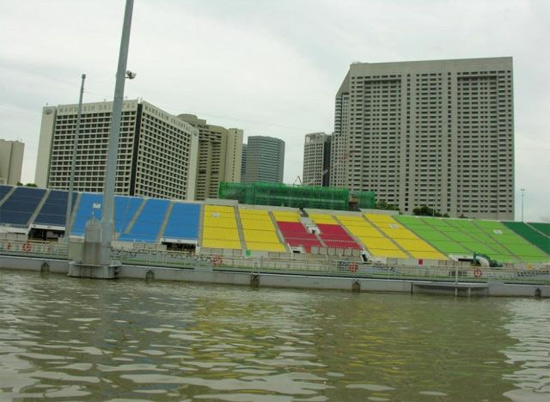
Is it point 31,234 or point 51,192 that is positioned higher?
point 51,192

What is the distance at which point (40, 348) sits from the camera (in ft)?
28.2

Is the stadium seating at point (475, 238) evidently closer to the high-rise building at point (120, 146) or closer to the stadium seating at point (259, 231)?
the stadium seating at point (259, 231)

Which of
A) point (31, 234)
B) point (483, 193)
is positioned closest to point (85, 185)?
point (31, 234)

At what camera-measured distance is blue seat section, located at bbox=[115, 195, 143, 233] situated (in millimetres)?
58500

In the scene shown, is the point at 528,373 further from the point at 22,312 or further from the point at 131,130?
the point at 131,130

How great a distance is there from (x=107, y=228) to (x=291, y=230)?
3873 cm

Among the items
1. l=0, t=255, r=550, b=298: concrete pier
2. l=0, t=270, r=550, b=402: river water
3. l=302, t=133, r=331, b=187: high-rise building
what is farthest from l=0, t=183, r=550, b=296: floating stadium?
l=302, t=133, r=331, b=187: high-rise building

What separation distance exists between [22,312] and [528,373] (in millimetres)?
12762

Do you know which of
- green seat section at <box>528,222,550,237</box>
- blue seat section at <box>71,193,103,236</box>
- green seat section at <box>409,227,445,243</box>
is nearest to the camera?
blue seat section at <box>71,193,103,236</box>

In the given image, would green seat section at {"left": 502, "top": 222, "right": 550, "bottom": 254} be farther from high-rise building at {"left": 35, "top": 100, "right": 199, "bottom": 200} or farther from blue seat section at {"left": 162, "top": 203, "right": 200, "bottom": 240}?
high-rise building at {"left": 35, "top": 100, "right": 199, "bottom": 200}

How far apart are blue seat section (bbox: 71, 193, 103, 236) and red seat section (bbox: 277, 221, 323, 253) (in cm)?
2550

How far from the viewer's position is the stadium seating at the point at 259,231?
56903 millimetres

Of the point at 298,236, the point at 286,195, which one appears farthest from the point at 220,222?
the point at 286,195

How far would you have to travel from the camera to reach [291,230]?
65688 millimetres
